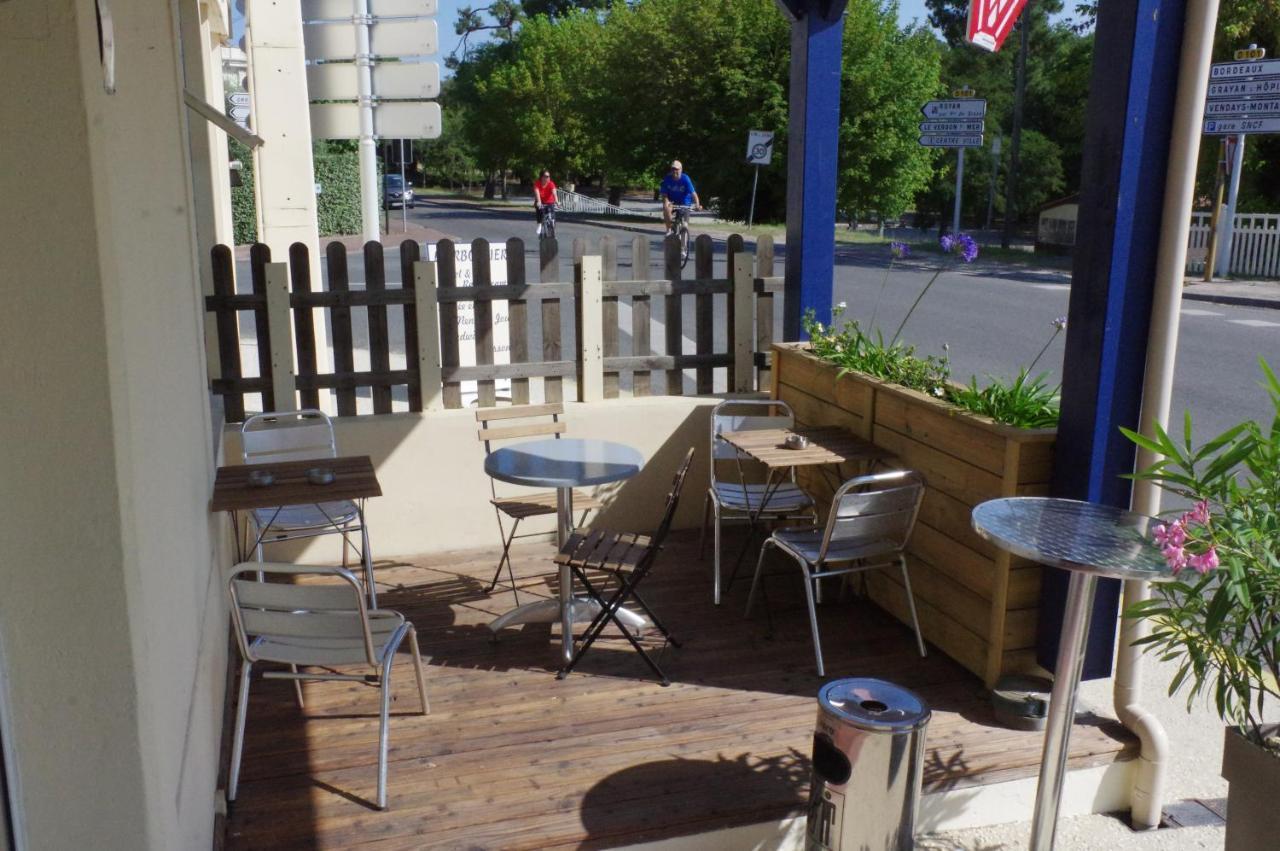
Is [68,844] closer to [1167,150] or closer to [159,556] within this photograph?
[159,556]

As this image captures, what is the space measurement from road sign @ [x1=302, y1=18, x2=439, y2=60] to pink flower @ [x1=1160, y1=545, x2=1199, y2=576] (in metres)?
5.92

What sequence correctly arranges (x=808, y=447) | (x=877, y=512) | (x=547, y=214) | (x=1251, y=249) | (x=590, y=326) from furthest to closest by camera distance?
(x=547, y=214), (x=1251, y=249), (x=590, y=326), (x=808, y=447), (x=877, y=512)

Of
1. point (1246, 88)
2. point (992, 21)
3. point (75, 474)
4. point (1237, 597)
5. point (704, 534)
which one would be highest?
point (1246, 88)

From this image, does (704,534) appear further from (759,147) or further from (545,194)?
(545,194)

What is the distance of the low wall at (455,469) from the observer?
5.85 m

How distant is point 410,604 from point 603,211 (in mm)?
41684

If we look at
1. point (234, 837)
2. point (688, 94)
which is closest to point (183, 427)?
point (234, 837)

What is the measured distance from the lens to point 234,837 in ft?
10.7

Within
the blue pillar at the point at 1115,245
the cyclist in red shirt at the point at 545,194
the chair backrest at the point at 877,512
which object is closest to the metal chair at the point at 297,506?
the chair backrest at the point at 877,512

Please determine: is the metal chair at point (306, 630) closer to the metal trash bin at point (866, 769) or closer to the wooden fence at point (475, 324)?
the metal trash bin at point (866, 769)

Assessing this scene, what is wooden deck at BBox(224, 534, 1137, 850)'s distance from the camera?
3.39 m

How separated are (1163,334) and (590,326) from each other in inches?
127

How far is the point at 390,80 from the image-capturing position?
7426 millimetres

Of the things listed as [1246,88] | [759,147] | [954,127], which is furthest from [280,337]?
[1246,88]
